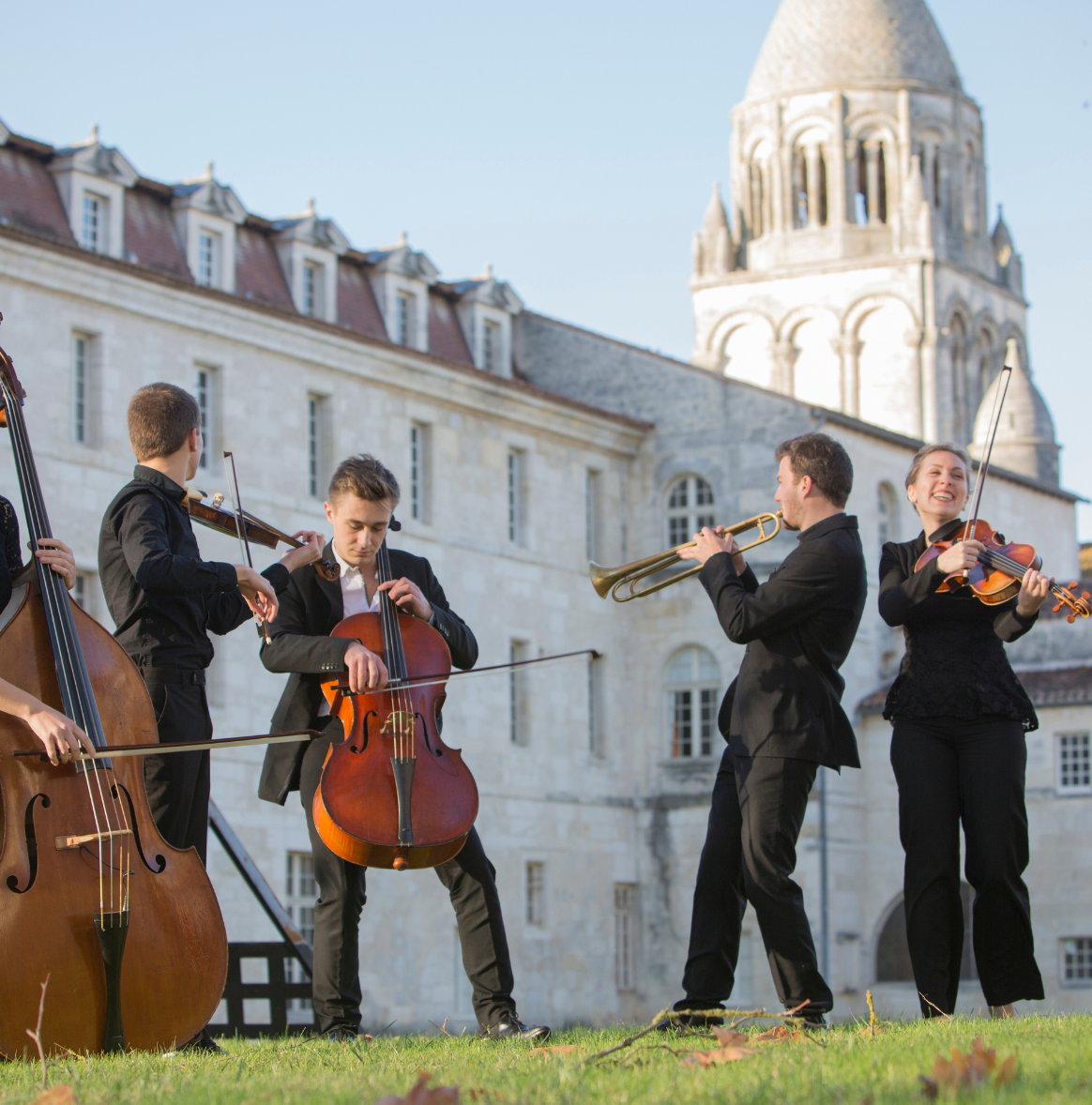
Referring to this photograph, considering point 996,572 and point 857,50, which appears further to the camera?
point 857,50

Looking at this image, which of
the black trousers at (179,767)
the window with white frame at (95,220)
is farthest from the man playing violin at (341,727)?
the window with white frame at (95,220)

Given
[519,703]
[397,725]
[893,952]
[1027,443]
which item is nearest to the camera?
[397,725]

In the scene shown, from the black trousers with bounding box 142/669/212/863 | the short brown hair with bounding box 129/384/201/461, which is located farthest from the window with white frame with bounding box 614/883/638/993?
the short brown hair with bounding box 129/384/201/461

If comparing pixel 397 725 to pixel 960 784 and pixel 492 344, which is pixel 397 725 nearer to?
pixel 960 784

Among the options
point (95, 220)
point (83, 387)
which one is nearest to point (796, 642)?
point (83, 387)

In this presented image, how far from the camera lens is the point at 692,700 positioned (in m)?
37.5

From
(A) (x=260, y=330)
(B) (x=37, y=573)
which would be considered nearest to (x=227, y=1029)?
(B) (x=37, y=573)

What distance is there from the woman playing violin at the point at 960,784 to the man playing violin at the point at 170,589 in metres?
2.39

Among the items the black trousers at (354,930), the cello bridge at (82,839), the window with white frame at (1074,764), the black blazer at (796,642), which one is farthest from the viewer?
the window with white frame at (1074,764)

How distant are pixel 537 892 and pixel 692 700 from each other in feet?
15.8

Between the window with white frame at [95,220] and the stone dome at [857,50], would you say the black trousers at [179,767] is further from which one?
the stone dome at [857,50]

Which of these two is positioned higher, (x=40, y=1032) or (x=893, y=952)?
(x=40, y=1032)

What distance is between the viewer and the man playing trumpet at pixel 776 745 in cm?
750

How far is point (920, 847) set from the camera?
7957mm
